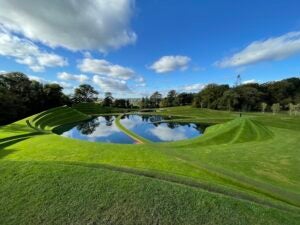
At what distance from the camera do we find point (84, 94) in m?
104

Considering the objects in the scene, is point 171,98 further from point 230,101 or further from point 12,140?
point 12,140

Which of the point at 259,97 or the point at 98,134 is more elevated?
the point at 259,97

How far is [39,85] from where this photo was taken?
6225 cm

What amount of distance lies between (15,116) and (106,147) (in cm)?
3765

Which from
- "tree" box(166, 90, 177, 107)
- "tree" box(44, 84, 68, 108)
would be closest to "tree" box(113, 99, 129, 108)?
"tree" box(166, 90, 177, 107)

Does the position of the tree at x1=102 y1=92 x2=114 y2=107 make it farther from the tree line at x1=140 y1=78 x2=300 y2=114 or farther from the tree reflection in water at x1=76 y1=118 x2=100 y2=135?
the tree reflection in water at x1=76 y1=118 x2=100 y2=135

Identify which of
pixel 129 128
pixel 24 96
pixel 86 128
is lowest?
pixel 129 128

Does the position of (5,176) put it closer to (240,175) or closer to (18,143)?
(240,175)

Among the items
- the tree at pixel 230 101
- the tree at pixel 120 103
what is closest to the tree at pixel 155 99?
the tree at pixel 120 103

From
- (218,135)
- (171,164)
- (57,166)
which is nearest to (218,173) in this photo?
(171,164)

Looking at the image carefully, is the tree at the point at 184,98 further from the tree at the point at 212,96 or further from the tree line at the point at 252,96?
the tree at the point at 212,96

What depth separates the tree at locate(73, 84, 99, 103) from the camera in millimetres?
100000

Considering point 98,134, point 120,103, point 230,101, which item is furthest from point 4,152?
point 120,103

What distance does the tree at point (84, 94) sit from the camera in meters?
100
